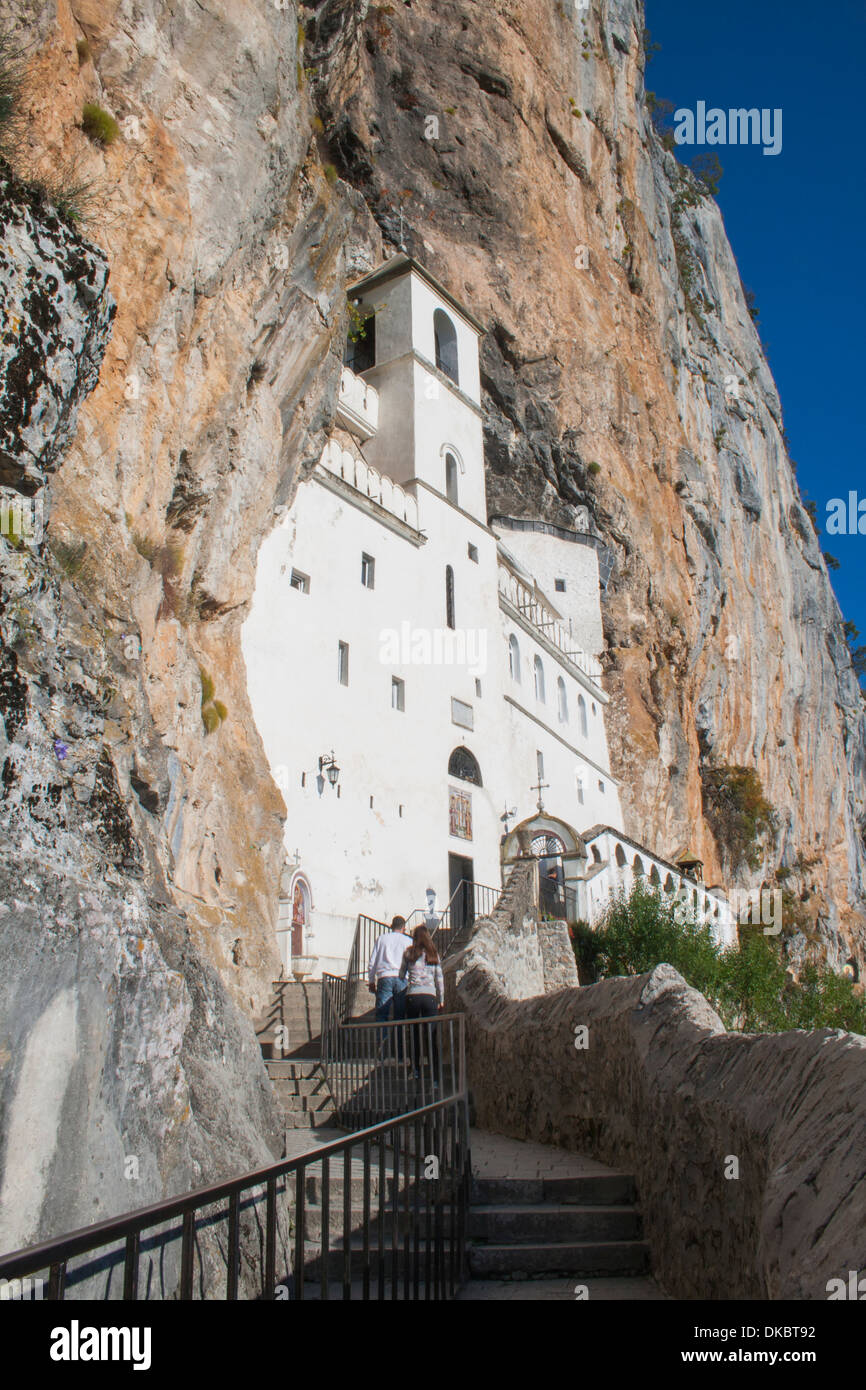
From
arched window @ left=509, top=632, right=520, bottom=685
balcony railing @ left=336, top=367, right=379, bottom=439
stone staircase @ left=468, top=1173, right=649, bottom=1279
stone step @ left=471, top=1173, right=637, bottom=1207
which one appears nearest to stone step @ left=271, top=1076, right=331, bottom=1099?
stone step @ left=471, top=1173, right=637, bottom=1207

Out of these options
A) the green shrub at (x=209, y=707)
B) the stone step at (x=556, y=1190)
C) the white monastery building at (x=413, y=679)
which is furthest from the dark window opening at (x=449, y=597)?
the stone step at (x=556, y=1190)

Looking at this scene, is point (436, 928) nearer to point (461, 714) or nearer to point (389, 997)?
point (461, 714)

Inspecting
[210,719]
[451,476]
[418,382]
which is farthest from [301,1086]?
[418,382]

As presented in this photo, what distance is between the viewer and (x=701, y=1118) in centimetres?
504

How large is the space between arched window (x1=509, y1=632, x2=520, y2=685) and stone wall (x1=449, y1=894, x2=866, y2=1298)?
63.6ft

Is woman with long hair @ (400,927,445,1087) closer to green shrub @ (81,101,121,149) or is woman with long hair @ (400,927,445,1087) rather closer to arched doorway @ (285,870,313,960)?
arched doorway @ (285,870,313,960)

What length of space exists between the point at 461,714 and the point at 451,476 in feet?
24.6

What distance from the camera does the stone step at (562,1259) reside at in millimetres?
5688

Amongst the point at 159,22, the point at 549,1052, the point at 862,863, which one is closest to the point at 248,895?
the point at 549,1052

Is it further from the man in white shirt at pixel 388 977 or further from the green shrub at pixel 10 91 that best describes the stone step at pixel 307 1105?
the green shrub at pixel 10 91

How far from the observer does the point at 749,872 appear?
1703 inches

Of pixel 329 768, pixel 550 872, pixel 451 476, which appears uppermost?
pixel 451 476
